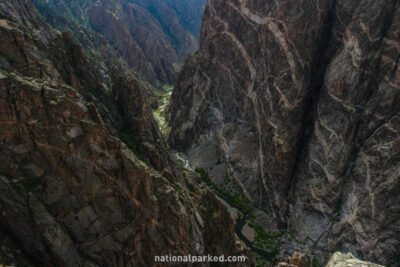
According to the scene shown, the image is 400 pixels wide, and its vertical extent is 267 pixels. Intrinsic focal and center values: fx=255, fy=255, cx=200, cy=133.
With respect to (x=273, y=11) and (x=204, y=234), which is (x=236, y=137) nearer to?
(x=273, y=11)

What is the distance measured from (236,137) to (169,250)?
47.8m

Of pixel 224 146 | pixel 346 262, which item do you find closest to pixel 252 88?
pixel 224 146

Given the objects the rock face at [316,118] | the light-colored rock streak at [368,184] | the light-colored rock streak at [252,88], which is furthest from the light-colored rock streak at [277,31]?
the light-colored rock streak at [368,184]

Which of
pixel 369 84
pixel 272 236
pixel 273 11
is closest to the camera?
pixel 369 84

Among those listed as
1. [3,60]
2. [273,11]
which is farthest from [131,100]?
[273,11]

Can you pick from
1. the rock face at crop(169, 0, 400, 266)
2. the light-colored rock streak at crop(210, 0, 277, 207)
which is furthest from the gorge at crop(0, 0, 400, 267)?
the light-colored rock streak at crop(210, 0, 277, 207)

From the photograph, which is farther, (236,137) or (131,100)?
(236,137)

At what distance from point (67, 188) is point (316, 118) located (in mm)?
50070

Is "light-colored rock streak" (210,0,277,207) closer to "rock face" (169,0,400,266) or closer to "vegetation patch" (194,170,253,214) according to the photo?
"rock face" (169,0,400,266)

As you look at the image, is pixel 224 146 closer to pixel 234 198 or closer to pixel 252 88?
pixel 234 198

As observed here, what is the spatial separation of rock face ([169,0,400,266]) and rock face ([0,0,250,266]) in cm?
2927

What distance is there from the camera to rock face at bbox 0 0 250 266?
18000mm

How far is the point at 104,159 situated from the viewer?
76.2 feet

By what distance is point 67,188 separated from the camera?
67.3 feet
